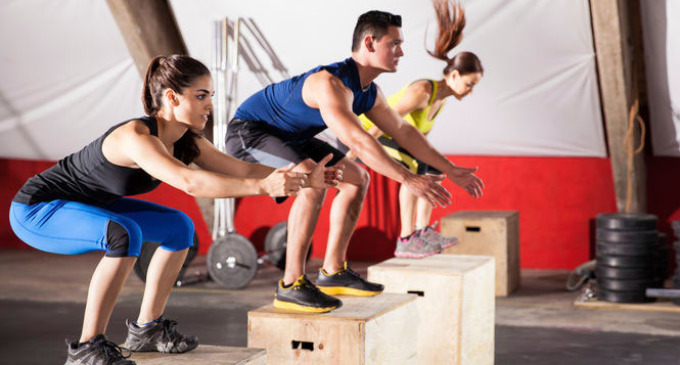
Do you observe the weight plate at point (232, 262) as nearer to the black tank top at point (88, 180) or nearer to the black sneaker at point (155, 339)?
the black sneaker at point (155, 339)

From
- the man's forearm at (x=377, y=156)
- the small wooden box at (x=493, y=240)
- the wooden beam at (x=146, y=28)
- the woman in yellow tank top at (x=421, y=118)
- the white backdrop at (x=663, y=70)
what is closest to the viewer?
the man's forearm at (x=377, y=156)

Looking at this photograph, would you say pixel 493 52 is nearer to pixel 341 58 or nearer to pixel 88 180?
pixel 341 58

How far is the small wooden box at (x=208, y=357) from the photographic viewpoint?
2494mm

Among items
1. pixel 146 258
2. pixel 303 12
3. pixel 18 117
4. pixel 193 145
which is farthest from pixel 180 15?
pixel 193 145

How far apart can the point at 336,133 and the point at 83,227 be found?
91 centimetres

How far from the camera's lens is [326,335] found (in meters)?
2.91

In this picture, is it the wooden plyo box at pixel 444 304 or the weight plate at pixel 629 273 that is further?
the weight plate at pixel 629 273

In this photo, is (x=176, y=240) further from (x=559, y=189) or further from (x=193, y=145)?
(x=559, y=189)

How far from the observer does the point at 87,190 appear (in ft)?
7.98

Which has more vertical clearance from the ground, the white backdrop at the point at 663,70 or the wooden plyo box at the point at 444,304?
the white backdrop at the point at 663,70

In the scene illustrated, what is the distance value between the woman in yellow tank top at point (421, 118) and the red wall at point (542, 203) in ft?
9.55

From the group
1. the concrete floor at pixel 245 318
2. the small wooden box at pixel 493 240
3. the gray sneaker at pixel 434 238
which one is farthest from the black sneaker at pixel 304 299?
the small wooden box at pixel 493 240

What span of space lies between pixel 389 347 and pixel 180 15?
378 centimetres

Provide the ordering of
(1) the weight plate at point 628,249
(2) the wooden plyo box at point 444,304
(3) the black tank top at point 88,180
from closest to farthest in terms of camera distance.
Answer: (3) the black tank top at point 88,180, (2) the wooden plyo box at point 444,304, (1) the weight plate at point 628,249
